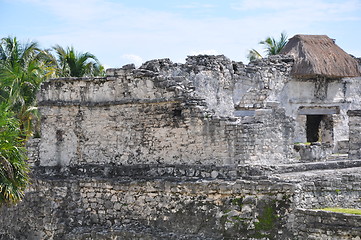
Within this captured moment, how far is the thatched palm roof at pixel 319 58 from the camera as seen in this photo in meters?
20.1

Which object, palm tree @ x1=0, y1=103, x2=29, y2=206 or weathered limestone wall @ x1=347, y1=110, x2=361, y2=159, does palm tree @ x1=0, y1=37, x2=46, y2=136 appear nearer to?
palm tree @ x1=0, y1=103, x2=29, y2=206

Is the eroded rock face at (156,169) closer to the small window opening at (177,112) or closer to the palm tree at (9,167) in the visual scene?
the small window opening at (177,112)

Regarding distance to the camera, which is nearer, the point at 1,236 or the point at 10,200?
the point at 10,200

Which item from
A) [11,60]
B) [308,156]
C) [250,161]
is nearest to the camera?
[250,161]

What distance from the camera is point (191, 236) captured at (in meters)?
10.2

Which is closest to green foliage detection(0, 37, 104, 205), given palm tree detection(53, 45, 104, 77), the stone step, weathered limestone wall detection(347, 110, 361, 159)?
palm tree detection(53, 45, 104, 77)

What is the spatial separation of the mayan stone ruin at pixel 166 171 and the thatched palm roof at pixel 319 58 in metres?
6.73

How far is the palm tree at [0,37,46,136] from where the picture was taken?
1773 centimetres

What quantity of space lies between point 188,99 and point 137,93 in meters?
1.15

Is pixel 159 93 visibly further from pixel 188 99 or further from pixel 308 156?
pixel 308 156

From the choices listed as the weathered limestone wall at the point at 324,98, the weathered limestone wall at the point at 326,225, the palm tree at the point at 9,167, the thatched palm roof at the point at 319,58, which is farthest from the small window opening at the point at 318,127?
the palm tree at the point at 9,167

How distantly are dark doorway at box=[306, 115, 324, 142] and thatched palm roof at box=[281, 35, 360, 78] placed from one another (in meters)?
2.60

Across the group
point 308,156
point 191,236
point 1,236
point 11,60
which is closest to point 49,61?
point 11,60

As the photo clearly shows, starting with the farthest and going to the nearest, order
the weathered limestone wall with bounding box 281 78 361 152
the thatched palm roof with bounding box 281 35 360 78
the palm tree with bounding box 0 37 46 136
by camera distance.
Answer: the weathered limestone wall with bounding box 281 78 361 152 < the thatched palm roof with bounding box 281 35 360 78 < the palm tree with bounding box 0 37 46 136
